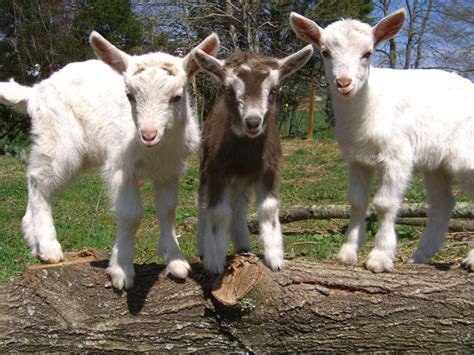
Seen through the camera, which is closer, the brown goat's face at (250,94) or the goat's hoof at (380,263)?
the brown goat's face at (250,94)

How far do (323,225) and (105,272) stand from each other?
450 cm

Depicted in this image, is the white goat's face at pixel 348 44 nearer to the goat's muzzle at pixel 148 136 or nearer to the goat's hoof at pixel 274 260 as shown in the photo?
the goat's hoof at pixel 274 260

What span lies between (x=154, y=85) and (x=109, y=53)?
1.80ft

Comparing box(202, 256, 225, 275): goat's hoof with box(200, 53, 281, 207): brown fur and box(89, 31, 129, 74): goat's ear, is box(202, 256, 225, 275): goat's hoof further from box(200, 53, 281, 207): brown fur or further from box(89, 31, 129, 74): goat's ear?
box(89, 31, 129, 74): goat's ear

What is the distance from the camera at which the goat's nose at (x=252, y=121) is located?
12.0 feet

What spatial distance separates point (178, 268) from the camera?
13.7 feet

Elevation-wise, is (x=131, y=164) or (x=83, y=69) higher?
(x=83, y=69)

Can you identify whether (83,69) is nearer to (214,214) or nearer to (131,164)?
(131,164)

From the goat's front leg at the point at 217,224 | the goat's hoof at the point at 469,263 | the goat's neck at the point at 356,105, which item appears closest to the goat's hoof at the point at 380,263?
the goat's hoof at the point at 469,263

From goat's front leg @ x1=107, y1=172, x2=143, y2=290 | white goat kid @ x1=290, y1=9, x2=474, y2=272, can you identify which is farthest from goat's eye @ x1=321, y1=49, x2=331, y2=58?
goat's front leg @ x1=107, y1=172, x2=143, y2=290

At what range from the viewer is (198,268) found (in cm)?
441

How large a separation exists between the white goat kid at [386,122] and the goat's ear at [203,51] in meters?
0.73

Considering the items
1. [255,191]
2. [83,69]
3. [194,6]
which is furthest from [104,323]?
[194,6]

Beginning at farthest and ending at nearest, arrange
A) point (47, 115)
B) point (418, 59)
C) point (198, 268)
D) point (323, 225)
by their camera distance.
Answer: point (418, 59), point (323, 225), point (47, 115), point (198, 268)
